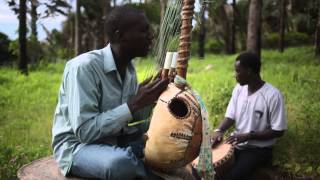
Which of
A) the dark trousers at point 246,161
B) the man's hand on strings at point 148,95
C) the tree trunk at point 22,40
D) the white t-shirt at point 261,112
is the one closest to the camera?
the man's hand on strings at point 148,95

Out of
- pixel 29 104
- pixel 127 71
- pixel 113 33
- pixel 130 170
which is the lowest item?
pixel 29 104

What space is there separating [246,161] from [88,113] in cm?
219

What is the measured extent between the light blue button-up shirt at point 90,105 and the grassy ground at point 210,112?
65 centimetres

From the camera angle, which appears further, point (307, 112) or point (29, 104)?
point (29, 104)

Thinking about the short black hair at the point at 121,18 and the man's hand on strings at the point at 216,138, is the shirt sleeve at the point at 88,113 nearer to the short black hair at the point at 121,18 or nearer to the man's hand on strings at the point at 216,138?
the short black hair at the point at 121,18

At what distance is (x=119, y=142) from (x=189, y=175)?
1.62ft

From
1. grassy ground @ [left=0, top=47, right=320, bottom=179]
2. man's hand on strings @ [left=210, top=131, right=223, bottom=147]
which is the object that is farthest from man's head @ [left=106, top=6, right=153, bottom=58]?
man's hand on strings @ [left=210, top=131, right=223, bottom=147]

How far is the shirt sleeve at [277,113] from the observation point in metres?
4.59

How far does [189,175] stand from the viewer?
3.24 metres

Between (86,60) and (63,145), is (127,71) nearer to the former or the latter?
(86,60)

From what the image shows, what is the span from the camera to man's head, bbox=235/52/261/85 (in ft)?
15.5

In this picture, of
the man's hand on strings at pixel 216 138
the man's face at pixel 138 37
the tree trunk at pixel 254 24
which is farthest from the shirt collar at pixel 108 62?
the tree trunk at pixel 254 24

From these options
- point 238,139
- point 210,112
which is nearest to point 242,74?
point 238,139

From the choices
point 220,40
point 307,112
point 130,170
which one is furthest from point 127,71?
point 220,40
